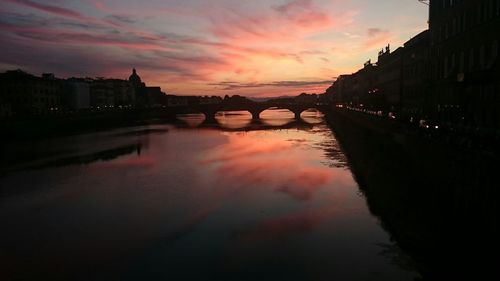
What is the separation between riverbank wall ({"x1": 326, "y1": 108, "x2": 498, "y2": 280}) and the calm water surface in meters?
1.03

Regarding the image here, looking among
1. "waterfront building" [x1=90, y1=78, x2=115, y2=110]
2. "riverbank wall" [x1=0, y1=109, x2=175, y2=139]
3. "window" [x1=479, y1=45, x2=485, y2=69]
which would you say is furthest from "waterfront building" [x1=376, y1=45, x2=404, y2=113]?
"waterfront building" [x1=90, y1=78, x2=115, y2=110]

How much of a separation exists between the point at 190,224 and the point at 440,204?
1323 cm

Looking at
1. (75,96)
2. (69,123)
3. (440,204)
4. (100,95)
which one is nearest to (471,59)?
(440,204)

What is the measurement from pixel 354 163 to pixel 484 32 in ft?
53.4

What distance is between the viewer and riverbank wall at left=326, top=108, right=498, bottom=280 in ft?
57.6

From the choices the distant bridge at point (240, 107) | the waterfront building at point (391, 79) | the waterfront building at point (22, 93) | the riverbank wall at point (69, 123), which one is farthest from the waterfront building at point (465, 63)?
the distant bridge at point (240, 107)

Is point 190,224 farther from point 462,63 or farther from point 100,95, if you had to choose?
point 100,95

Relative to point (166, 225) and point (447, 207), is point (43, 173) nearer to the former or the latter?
point (166, 225)

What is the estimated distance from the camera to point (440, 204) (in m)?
23.6

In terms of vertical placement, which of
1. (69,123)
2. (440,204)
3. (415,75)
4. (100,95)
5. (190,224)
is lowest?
(190,224)

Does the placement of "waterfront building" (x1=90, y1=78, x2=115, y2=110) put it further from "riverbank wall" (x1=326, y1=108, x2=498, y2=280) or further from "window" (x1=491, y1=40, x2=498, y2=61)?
"window" (x1=491, y1=40, x2=498, y2=61)

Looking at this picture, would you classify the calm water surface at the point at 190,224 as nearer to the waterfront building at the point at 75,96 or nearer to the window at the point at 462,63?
the window at the point at 462,63

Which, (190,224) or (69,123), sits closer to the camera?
(190,224)

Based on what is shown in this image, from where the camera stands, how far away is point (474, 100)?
3700 centimetres
